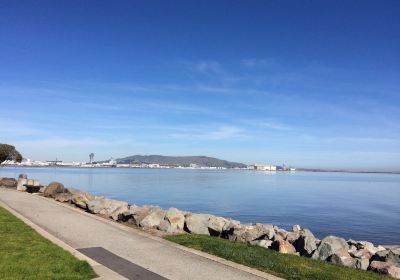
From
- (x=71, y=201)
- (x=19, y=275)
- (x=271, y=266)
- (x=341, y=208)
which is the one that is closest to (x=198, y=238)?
(x=271, y=266)

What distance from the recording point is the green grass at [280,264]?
32.4 feet

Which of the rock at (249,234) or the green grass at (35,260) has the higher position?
the green grass at (35,260)

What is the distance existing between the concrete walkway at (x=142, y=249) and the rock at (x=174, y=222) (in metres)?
1.74

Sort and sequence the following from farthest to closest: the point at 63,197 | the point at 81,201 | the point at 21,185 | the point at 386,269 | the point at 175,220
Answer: the point at 21,185, the point at 63,197, the point at 81,201, the point at 175,220, the point at 386,269

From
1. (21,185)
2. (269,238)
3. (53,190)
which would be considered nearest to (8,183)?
(21,185)

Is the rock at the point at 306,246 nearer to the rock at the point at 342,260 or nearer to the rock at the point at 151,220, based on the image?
the rock at the point at 342,260

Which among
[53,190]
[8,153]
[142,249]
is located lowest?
[142,249]

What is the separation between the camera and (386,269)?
11.9 m

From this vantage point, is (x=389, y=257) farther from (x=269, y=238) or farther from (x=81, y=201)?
(x=81, y=201)

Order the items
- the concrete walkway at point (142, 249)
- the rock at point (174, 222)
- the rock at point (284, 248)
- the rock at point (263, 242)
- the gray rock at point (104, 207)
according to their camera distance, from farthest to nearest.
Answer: the gray rock at point (104, 207), the rock at point (174, 222), the rock at point (263, 242), the rock at point (284, 248), the concrete walkway at point (142, 249)

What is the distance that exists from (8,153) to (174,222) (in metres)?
43.7

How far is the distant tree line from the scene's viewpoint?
52.8 metres

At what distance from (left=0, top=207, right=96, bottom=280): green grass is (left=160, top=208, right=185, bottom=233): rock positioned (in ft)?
17.4

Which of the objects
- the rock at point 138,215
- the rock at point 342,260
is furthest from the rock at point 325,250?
the rock at point 138,215
